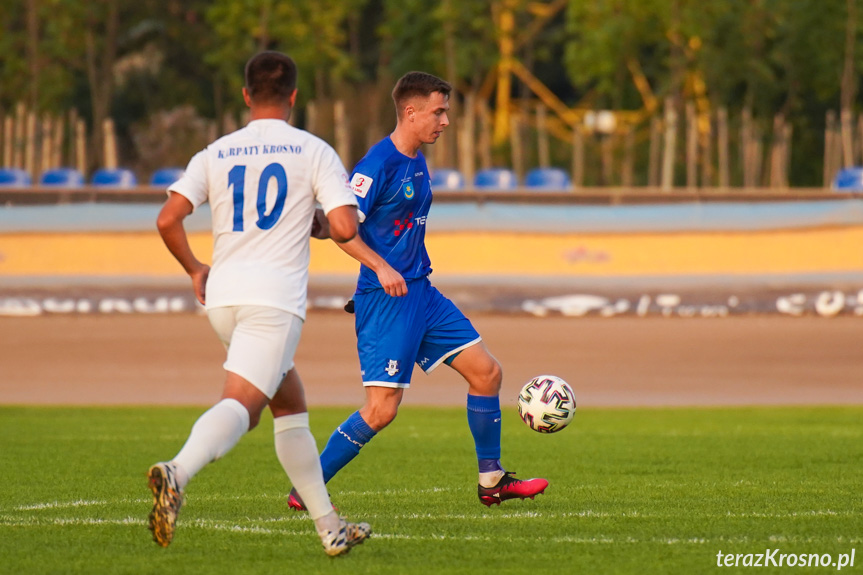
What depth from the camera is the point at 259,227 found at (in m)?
5.71

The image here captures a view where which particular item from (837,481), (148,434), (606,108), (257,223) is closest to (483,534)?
(257,223)

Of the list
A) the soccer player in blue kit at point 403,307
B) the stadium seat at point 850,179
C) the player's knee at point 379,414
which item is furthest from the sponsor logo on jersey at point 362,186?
the stadium seat at point 850,179

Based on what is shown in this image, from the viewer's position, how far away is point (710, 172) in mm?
28781

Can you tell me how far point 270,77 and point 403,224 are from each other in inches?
78.8

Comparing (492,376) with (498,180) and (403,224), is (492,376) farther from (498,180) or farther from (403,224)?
(498,180)

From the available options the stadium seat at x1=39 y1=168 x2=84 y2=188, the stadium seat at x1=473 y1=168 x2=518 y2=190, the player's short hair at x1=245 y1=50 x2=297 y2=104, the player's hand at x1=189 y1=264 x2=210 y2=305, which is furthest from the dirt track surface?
the player's short hair at x1=245 y1=50 x2=297 y2=104

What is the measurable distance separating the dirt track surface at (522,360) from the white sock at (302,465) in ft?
29.5

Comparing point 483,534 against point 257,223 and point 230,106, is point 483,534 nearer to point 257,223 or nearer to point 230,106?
point 257,223

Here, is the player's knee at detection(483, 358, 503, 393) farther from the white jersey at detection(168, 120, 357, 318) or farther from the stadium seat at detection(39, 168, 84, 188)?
the stadium seat at detection(39, 168, 84, 188)

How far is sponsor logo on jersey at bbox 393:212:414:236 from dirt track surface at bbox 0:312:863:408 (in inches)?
297

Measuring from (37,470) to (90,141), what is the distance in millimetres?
25423

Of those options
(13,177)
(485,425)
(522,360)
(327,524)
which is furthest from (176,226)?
(13,177)

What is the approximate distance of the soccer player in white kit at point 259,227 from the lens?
5637 millimetres

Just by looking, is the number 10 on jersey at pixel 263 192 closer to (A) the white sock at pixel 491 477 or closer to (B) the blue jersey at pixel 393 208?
(B) the blue jersey at pixel 393 208
